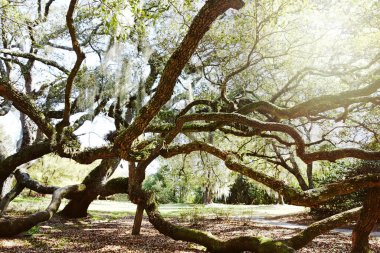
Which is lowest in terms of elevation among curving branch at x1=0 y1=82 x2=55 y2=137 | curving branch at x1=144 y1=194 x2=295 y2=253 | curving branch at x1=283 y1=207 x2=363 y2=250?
curving branch at x1=144 y1=194 x2=295 y2=253

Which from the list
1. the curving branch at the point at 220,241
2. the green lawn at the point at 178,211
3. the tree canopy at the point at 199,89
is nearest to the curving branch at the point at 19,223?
the tree canopy at the point at 199,89

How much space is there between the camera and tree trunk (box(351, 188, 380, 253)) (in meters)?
5.49

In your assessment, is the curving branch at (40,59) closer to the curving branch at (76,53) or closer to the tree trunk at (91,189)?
the curving branch at (76,53)

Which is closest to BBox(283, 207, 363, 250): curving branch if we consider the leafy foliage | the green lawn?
the green lawn

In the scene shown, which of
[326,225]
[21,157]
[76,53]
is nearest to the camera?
[326,225]

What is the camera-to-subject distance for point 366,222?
5.54 meters

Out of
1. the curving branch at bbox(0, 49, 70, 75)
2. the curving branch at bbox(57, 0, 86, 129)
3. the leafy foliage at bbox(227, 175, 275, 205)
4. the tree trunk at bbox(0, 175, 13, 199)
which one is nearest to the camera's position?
the curving branch at bbox(57, 0, 86, 129)

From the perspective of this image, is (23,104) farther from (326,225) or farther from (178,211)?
(178,211)

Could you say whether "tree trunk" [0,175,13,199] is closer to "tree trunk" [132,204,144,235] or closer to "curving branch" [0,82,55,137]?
"curving branch" [0,82,55,137]

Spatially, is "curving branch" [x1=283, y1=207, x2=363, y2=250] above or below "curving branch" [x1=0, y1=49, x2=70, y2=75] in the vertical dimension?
below

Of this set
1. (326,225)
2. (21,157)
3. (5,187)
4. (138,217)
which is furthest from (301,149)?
(5,187)

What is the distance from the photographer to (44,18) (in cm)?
1216

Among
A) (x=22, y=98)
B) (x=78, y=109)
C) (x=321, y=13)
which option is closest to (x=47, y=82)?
(x=78, y=109)

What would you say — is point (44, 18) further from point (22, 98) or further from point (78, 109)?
point (22, 98)
